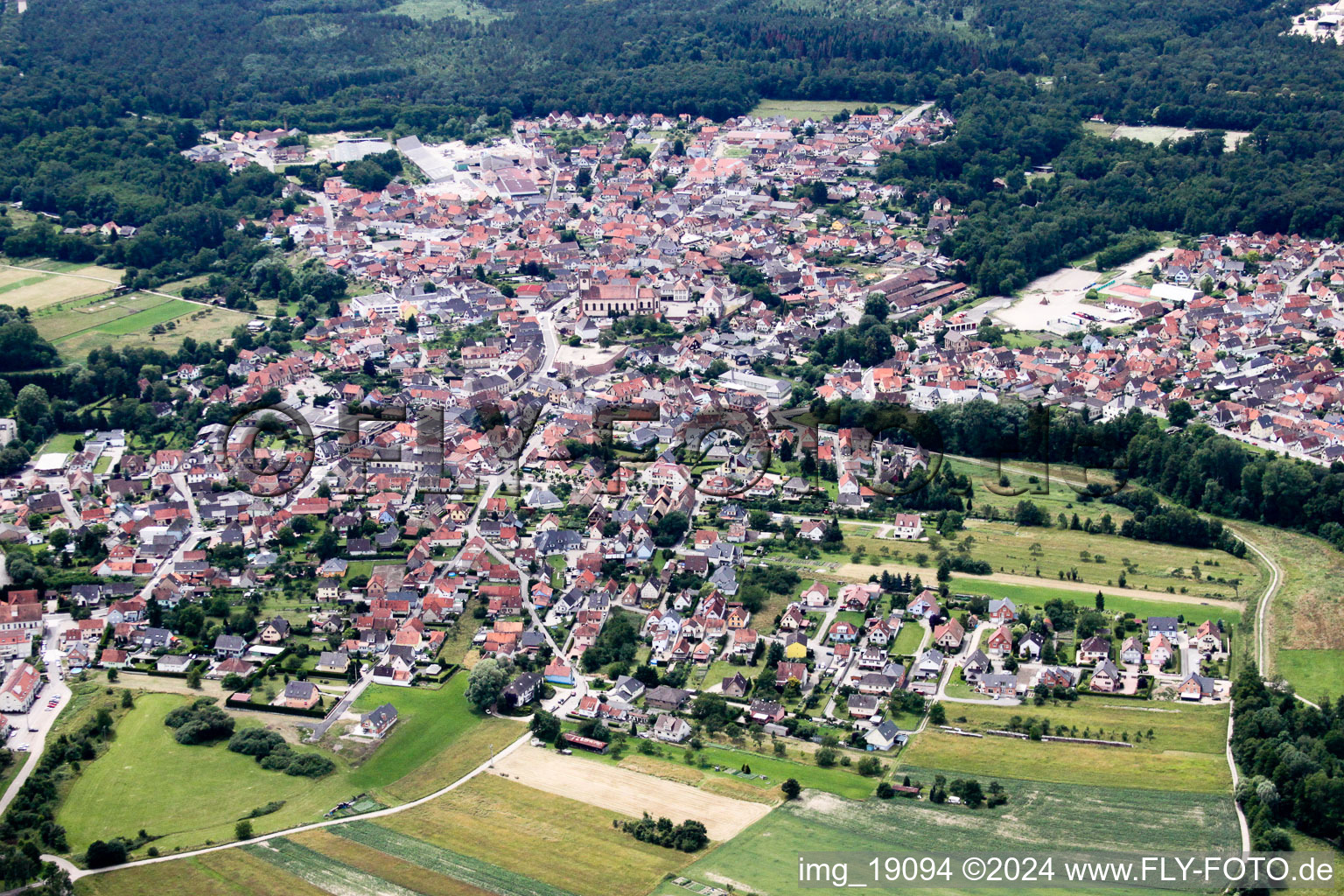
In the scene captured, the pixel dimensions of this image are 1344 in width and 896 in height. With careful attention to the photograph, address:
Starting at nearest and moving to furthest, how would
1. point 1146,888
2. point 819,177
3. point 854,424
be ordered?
point 1146,888, point 854,424, point 819,177

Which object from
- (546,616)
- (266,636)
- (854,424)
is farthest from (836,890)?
(854,424)

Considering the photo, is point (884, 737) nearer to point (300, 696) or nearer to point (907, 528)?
point (907, 528)

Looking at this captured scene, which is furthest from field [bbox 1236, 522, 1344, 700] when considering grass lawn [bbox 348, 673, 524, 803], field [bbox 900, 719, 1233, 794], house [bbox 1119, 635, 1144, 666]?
grass lawn [bbox 348, 673, 524, 803]

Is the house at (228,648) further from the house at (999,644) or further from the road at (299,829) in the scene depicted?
the house at (999,644)

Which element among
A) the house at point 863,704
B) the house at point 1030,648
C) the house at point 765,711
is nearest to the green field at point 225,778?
the house at point 765,711

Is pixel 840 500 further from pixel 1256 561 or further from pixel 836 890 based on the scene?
pixel 836 890

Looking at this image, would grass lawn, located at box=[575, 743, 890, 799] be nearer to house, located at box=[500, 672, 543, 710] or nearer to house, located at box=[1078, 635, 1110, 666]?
house, located at box=[500, 672, 543, 710]

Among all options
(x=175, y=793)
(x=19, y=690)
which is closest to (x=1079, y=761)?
(x=175, y=793)
